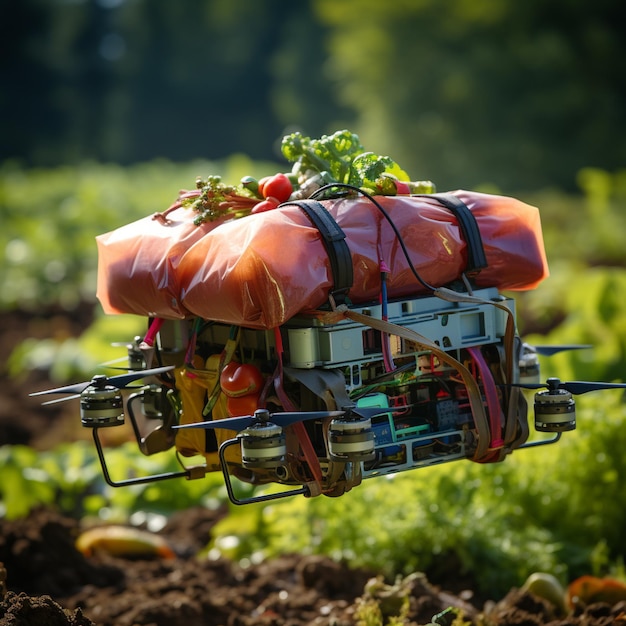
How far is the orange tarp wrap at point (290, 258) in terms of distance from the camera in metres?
3.89

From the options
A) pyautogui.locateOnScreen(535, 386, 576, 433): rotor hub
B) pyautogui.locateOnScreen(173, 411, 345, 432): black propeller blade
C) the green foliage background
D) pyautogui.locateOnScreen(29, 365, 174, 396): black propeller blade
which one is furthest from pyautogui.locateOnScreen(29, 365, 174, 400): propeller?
the green foliage background

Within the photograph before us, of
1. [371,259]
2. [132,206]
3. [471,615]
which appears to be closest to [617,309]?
[471,615]

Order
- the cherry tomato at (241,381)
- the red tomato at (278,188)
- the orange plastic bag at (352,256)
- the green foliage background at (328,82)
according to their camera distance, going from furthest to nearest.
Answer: the green foliage background at (328,82), the red tomato at (278,188), the cherry tomato at (241,381), the orange plastic bag at (352,256)

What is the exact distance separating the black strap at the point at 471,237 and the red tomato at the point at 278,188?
66cm

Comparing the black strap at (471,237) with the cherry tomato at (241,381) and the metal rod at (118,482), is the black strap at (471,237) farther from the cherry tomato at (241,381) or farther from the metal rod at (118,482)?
the metal rod at (118,482)

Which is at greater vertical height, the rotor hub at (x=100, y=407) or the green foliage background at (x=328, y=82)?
the green foliage background at (x=328, y=82)

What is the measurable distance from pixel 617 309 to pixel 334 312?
602 cm

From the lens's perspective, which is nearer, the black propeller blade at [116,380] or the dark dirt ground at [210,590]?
the black propeller blade at [116,380]

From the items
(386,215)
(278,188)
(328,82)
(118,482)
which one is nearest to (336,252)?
(386,215)

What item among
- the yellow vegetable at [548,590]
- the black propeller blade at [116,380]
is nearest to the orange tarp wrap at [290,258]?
the black propeller blade at [116,380]

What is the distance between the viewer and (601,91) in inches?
1134

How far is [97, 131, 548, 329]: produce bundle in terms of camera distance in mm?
3910

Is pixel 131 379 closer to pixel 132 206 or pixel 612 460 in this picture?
pixel 612 460

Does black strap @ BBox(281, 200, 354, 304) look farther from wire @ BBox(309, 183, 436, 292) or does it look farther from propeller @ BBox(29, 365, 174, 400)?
propeller @ BBox(29, 365, 174, 400)
